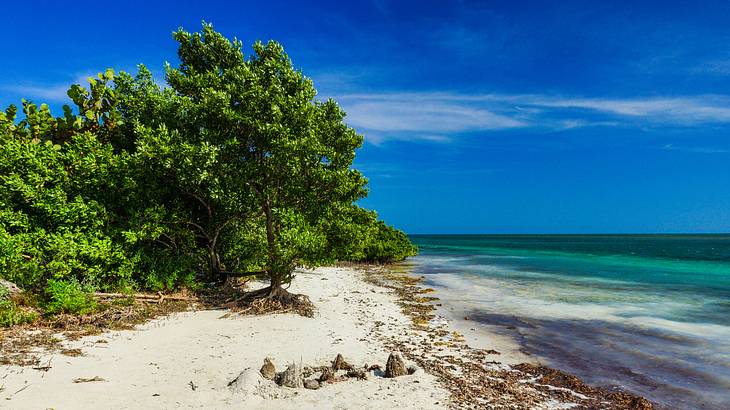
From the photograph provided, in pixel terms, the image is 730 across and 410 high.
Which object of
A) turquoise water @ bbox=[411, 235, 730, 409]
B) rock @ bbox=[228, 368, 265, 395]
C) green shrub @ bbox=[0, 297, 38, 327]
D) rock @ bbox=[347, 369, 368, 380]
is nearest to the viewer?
rock @ bbox=[228, 368, 265, 395]

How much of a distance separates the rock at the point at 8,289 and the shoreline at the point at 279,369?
11.9 feet

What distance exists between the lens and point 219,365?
406 inches

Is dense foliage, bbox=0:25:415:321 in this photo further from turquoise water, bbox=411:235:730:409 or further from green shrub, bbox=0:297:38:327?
turquoise water, bbox=411:235:730:409

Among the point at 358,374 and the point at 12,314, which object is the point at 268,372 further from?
the point at 12,314

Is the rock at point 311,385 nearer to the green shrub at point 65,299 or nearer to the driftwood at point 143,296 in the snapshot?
Answer: the green shrub at point 65,299

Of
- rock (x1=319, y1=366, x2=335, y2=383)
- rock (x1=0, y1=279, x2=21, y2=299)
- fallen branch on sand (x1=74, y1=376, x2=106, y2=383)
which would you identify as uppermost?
rock (x1=0, y1=279, x2=21, y2=299)

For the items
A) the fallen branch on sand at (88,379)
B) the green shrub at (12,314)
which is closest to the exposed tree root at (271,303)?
the green shrub at (12,314)

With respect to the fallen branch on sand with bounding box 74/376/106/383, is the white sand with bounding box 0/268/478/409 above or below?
below

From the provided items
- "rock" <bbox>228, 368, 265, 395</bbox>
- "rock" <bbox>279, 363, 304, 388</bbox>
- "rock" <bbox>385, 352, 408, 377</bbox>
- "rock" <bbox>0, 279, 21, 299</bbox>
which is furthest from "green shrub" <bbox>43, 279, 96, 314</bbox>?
"rock" <bbox>385, 352, 408, 377</bbox>

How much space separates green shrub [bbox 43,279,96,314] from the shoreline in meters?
2.14

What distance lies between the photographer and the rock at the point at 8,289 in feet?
42.1

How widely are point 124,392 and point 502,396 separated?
792cm

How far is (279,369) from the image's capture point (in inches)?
403

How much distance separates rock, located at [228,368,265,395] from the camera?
8.48 meters
